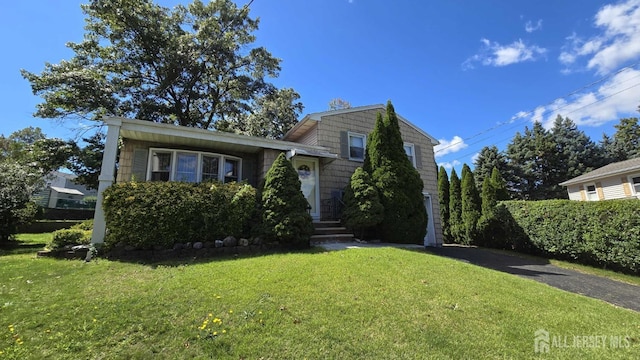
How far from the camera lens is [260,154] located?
33.4 feet

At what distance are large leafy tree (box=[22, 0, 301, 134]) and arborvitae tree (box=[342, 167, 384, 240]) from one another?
47.7ft

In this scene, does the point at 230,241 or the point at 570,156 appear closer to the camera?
the point at 230,241

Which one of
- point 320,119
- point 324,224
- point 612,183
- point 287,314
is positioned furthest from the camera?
point 612,183

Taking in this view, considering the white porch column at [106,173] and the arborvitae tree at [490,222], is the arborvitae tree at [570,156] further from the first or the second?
the white porch column at [106,173]

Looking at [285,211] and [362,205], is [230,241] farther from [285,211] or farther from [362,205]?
[362,205]

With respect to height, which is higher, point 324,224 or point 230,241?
point 324,224

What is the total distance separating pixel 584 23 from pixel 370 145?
9.24m

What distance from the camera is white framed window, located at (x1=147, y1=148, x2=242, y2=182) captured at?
884cm

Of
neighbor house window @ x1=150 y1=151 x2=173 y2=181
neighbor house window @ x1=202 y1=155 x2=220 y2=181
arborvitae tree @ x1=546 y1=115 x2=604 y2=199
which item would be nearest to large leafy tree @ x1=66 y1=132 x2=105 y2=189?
neighbor house window @ x1=150 y1=151 x2=173 y2=181

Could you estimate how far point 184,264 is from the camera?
5.93 m

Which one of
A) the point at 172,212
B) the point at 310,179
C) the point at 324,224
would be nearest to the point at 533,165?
the point at 310,179

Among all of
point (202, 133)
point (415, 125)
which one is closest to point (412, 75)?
point (415, 125)

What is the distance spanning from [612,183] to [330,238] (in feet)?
72.8

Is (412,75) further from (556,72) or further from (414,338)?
(414,338)
